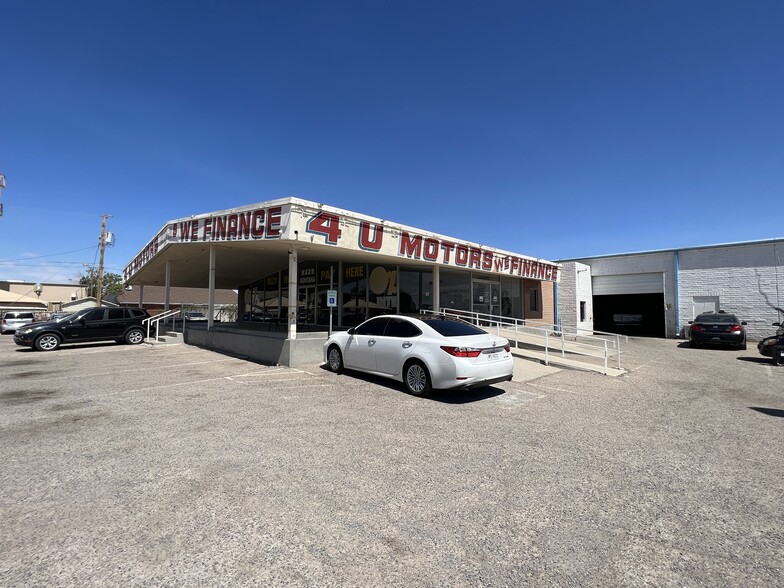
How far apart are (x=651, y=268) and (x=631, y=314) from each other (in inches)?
145

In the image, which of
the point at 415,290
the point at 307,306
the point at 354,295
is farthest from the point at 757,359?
the point at 307,306

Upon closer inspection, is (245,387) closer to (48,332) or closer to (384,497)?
(384,497)

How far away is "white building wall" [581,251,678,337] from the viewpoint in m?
23.8

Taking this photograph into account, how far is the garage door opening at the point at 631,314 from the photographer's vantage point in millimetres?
26044

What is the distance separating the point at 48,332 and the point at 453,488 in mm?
18422

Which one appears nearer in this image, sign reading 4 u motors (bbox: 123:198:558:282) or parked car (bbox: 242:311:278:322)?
sign reading 4 u motors (bbox: 123:198:558:282)

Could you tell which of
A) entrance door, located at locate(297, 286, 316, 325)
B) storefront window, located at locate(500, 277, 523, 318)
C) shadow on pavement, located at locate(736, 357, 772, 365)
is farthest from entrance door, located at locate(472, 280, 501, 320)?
shadow on pavement, located at locate(736, 357, 772, 365)

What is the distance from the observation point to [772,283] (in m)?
21.0

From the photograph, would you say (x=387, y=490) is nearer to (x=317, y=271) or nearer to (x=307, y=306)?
(x=317, y=271)

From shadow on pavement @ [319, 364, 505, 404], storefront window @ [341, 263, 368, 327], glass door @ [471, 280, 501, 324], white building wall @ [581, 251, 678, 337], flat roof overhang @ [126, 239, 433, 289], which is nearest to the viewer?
shadow on pavement @ [319, 364, 505, 404]

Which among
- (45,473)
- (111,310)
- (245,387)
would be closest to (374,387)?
(245,387)

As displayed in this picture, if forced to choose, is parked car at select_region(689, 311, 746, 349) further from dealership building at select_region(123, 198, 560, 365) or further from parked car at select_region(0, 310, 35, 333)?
parked car at select_region(0, 310, 35, 333)

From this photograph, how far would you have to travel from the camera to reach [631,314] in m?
27.0

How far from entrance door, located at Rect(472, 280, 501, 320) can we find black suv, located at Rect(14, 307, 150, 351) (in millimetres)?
15553
